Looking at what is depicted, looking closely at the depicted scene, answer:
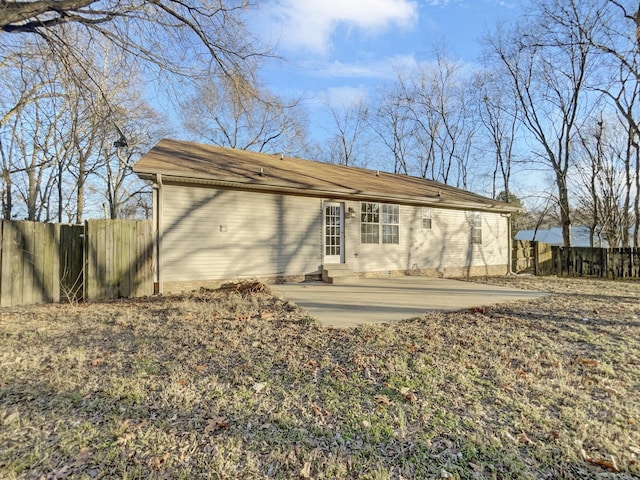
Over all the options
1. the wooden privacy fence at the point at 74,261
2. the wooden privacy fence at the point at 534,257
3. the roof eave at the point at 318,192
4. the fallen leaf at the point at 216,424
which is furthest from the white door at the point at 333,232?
the wooden privacy fence at the point at 534,257

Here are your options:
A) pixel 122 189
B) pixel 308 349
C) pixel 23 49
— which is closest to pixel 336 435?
pixel 308 349

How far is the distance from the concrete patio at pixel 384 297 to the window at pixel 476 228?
12.2 feet

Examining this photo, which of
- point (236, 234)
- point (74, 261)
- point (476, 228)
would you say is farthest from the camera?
point (476, 228)

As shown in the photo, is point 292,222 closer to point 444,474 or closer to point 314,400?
point 314,400

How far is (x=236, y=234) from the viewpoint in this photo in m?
8.40

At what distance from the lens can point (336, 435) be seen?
2400mm

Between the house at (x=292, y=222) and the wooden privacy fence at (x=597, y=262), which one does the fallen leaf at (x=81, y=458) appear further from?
the wooden privacy fence at (x=597, y=262)

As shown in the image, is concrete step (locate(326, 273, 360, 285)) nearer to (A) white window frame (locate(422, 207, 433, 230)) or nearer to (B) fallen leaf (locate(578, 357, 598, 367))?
(A) white window frame (locate(422, 207, 433, 230))

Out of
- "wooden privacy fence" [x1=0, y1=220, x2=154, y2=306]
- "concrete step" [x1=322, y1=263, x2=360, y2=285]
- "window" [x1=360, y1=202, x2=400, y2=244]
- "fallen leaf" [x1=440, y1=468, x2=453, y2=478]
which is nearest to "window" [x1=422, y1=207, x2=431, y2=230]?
"window" [x1=360, y1=202, x2=400, y2=244]

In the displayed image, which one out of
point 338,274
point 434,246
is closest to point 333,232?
point 338,274

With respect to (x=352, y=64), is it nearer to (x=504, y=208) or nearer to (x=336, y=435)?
(x=504, y=208)

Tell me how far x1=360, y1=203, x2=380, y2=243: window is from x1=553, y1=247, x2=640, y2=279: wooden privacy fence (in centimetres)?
987

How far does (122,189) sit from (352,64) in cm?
1899

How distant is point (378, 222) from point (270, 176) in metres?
3.77
